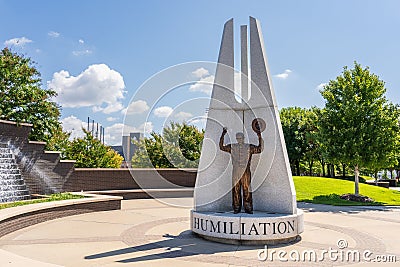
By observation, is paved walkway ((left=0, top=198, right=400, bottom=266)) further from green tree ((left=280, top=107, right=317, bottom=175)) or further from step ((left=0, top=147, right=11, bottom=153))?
green tree ((left=280, top=107, right=317, bottom=175))

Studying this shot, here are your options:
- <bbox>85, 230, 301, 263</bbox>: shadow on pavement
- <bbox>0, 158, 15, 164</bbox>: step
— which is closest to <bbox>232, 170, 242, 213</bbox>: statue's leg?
<bbox>85, 230, 301, 263</bbox>: shadow on pavement

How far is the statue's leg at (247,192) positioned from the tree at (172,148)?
15736 mm

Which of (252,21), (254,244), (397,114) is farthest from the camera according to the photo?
(397,114)

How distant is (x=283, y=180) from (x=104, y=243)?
14.8 feet

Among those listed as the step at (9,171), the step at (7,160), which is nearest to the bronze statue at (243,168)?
the step at (9,171)

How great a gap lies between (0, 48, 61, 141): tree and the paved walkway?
7.65m

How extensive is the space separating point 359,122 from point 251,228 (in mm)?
12827

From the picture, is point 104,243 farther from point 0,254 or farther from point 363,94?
point 363,94

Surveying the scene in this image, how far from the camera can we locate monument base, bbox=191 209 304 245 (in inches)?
305

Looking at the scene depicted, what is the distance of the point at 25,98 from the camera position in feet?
57.0

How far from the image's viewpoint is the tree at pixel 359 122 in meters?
17.7

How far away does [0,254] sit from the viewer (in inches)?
243

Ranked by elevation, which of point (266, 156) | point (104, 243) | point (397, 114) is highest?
point (397, 114)

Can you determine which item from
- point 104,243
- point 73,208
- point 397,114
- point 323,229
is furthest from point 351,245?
point 397,114
